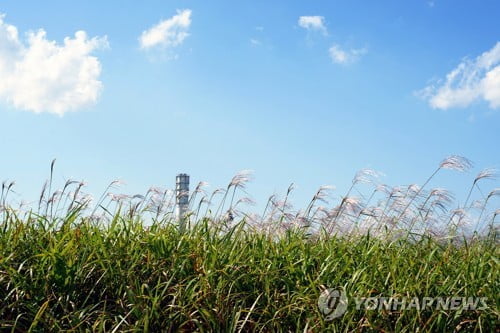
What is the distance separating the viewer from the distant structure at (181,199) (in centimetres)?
561

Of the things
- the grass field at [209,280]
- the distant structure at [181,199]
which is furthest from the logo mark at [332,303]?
the distant structure at [181,199]

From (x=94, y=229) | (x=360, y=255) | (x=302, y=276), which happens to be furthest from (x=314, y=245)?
(x=94, y=229)

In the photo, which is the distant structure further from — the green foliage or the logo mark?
the logo mark

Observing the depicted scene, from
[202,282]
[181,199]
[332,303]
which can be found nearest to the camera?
[332,303]

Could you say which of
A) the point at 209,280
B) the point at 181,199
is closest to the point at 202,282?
the point at 209,280

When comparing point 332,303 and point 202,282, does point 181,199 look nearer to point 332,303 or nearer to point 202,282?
point 202,282

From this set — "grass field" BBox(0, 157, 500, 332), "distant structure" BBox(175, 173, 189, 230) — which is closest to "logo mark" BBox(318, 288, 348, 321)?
"grass field" BBox(0, 157, 500, 332)

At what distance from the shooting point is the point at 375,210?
6.35 metres

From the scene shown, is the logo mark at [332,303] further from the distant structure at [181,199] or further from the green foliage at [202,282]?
the distant structure at [181,199]

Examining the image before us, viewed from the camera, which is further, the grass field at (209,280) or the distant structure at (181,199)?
the distant structure at (181,199)

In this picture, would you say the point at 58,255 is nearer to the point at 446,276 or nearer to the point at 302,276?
the point at 302,276

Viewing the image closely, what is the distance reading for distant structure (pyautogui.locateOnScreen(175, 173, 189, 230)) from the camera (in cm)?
561

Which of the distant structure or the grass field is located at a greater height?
the distant structure

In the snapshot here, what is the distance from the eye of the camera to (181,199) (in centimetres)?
746
